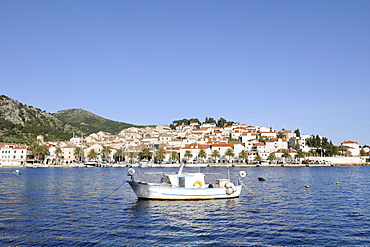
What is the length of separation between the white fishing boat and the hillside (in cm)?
13730

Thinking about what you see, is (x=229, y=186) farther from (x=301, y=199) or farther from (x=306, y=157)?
(x=306, y=157)

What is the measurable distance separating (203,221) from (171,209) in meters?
4.58

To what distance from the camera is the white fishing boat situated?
A: 2891 centimetres

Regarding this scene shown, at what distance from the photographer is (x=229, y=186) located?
30.2 m

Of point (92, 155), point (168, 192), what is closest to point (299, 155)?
point (92, 155)

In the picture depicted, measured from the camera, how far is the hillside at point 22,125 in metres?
155

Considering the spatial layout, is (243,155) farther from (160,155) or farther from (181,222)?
(181,222)

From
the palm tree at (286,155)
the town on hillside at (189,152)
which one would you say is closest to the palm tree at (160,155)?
the town on hillside at (189,152)

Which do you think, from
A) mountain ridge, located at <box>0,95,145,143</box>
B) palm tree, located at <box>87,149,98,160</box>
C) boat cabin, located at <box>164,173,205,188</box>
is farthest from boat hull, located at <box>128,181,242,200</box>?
mountain ridge, located at <box>0,95,145,143</box>

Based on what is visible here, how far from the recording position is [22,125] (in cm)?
17125

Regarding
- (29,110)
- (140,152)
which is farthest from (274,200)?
(29,110)

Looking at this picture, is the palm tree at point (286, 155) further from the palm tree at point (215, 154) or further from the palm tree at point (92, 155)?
the palm tree at point (92, 155)

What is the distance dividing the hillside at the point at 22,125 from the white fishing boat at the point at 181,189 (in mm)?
137296

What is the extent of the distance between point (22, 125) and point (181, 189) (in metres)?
166
